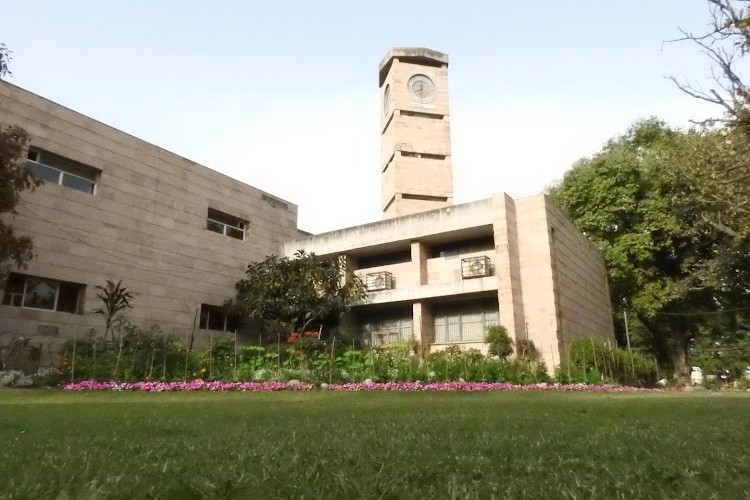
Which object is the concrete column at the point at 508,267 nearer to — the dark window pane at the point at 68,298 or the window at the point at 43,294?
the window at the point at 43,294

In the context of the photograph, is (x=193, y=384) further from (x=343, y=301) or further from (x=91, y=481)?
(x=91, y=481)

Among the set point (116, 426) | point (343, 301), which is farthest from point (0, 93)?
point (116, 426)

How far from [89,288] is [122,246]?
179cm

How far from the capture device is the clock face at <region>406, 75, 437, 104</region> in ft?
102

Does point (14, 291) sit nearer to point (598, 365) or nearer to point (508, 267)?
point (508, 267)

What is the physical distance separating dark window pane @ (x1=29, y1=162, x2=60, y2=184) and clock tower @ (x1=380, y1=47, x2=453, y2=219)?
16.7 m

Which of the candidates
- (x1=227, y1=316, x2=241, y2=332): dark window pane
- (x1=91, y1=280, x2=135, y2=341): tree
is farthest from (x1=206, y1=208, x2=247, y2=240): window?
(x1=91, y1=280, x2=135, y2=341): tree

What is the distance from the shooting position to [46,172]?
54.1 feet

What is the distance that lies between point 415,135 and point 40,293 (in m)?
20.3

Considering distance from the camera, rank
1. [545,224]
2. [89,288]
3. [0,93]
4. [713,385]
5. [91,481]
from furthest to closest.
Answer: [713,385] → [545,224] → [89,288] → [0,93] → [91,481]

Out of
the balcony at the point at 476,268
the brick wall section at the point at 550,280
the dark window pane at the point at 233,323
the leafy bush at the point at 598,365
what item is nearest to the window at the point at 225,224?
the dark window pane at the point at 233,323

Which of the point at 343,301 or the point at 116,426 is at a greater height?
the point at 343,301

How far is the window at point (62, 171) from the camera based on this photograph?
53.6ft

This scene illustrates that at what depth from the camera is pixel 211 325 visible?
20859mm
